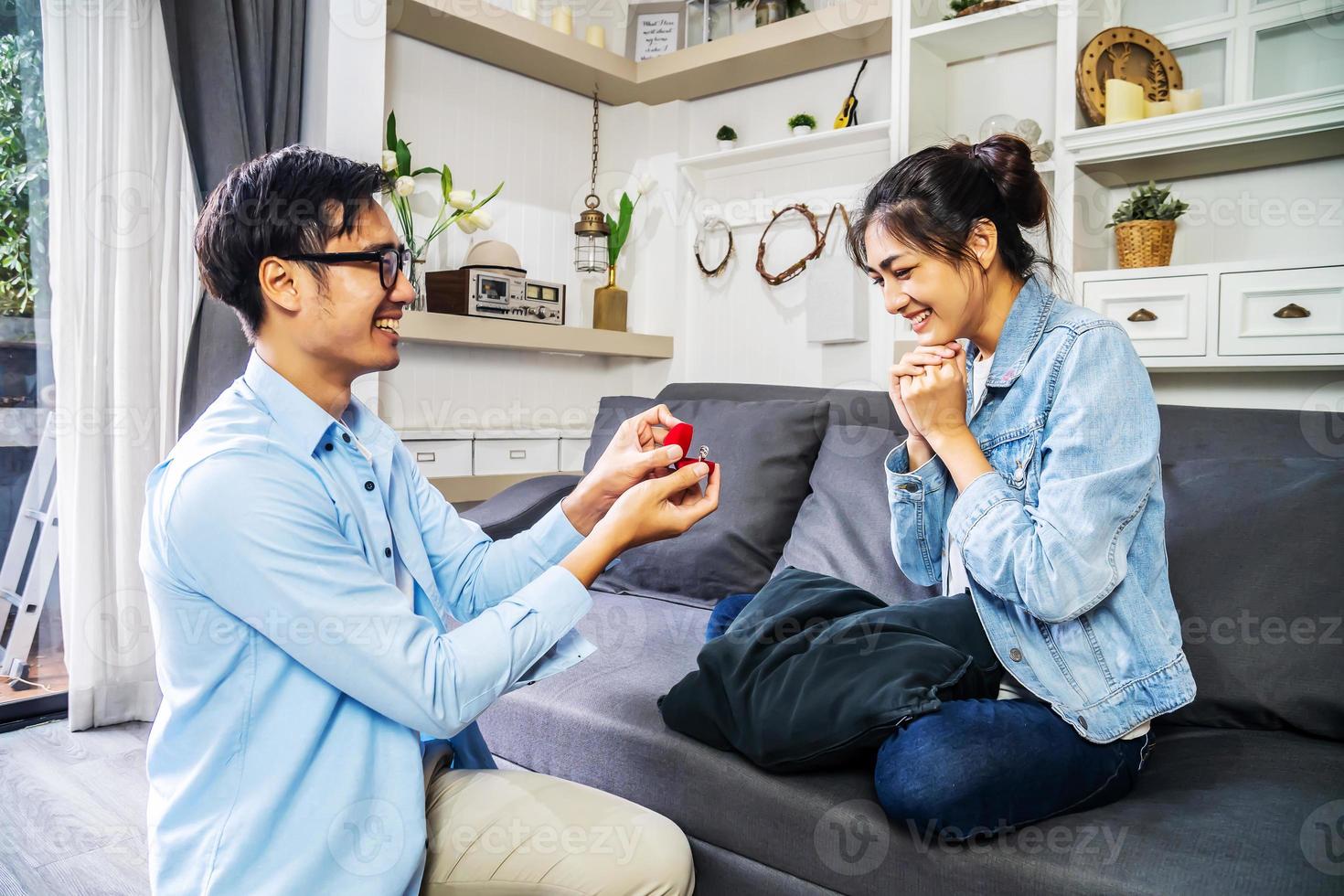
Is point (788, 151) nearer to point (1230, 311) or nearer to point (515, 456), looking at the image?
point (515, 456)

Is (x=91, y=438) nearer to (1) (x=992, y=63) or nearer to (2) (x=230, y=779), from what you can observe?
(2) (x=230, y=779)

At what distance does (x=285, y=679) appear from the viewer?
3.20 feet

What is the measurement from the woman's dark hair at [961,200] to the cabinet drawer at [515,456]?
6.75 ft

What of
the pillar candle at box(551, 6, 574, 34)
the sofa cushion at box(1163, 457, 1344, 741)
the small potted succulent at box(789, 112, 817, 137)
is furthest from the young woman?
the pillar candle at box(551, 6, 574, 34)

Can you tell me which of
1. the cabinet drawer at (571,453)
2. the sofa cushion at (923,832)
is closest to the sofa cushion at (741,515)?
the sofa cushion at (923,832)

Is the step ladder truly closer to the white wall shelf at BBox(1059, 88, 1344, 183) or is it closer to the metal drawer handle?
the white wall shelf at BBox(1059, 88, 1344, 183)

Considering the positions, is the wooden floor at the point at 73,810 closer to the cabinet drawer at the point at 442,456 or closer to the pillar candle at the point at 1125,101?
the cabinet drawer at the point at 442,456

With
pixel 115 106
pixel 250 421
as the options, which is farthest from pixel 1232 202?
pixel 115 106

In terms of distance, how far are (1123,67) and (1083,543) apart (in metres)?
1.90

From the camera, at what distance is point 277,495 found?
3.16ft

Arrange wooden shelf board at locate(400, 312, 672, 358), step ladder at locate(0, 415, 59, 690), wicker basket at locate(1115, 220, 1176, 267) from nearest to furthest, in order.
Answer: wicker basket at locate(1115, 220, 1176, 267), step ladder at locate(0, 415, 59, 690), wooden shelf board at locate(400, 312, 672, 358)

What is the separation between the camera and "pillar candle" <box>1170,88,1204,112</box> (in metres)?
2.37

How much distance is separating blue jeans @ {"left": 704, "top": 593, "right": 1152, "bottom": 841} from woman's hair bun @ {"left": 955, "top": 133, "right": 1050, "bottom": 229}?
70 centimetres

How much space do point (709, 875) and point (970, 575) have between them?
1.85ft
